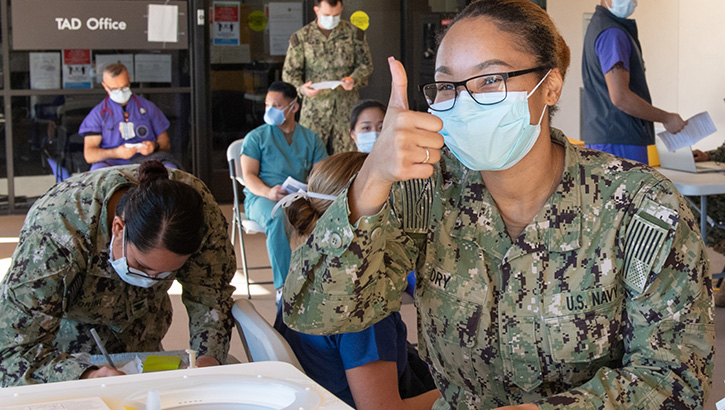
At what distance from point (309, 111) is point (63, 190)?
417cm

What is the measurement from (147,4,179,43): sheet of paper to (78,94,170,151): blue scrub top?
104 centimetres

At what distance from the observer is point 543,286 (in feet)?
4.70

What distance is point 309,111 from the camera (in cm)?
620


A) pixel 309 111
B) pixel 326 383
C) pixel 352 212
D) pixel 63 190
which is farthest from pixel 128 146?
pixel 352 212

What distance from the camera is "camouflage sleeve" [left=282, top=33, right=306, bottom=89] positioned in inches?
245

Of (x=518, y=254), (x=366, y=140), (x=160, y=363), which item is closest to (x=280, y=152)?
(x=366, y=140)

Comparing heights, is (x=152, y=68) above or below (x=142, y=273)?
above

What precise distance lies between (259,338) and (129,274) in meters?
0.42

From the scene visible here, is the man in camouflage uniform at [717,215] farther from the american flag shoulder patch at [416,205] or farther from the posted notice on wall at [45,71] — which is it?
the posted notice on wall at [45,71]

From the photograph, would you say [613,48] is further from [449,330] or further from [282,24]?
[282,24]

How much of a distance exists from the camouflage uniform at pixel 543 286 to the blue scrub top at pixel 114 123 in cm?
457

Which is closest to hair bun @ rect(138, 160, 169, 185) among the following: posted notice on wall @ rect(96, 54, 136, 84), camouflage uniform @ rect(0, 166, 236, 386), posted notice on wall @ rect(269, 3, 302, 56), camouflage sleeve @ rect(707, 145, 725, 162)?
camouflage uniform @ rect(0, 166, 236, 386)

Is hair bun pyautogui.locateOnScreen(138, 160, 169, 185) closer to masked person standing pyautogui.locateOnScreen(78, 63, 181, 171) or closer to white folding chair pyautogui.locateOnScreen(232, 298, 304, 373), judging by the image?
white folding chair pyautogui.locateOnScreen(232, 298, 304, 373)

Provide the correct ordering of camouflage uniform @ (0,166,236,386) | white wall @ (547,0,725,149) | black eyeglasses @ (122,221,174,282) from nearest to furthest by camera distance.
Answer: camouflage uniform @ (0,166,236,386)
black eyeglasses @ (122,221,174,282)
white wall @ (547,0,725,149)
